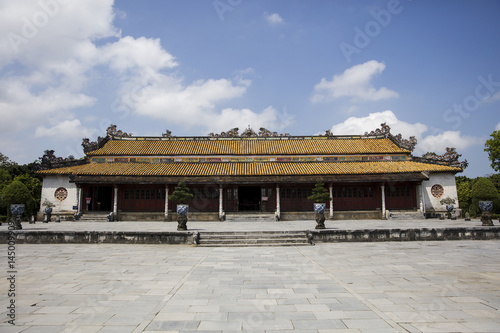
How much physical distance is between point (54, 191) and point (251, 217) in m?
17.7

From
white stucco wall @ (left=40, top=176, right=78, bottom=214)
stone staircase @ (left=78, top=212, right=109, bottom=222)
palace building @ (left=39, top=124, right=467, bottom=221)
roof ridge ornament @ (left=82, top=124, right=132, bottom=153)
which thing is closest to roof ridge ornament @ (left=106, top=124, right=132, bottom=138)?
roof ridge ornament @ (left=82, top=124, right=132, bottom=153)

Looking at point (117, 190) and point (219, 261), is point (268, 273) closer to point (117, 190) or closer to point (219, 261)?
point (219, 261)

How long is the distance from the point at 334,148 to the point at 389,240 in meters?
17.7

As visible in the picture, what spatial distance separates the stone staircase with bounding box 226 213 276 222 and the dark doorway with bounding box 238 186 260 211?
4021 millimetres

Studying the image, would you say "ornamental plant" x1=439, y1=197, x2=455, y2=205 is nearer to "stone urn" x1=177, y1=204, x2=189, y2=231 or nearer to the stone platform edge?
the stone platform edge

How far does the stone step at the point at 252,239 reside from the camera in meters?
12.3

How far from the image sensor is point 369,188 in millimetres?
25953

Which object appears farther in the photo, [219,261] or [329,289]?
[219,261]

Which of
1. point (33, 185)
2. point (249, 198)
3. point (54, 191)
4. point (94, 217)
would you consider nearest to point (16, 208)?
point (94, 217)

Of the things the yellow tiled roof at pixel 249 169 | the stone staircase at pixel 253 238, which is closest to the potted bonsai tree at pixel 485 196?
the yellow tiled roof at pixel 249 169

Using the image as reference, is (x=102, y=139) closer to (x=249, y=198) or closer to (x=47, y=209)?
(x=47, y=209)

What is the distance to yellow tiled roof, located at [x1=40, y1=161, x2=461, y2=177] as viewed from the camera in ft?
83.4

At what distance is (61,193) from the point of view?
25.6 m

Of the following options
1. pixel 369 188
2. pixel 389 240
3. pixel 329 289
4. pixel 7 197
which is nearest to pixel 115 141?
pixel 7 197
